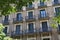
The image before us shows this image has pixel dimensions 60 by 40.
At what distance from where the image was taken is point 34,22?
87.8 feet

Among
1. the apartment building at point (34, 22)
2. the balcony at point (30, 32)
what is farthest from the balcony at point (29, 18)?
the balcony at point (30, 32)

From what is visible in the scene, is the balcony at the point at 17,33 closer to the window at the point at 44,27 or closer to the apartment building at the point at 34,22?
the apartment building at the point at 34,22

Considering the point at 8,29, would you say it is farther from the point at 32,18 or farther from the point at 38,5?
the point at 38,5

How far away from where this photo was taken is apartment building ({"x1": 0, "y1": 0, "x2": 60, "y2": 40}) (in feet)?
84.2

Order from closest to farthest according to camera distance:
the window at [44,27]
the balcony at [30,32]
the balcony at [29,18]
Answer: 1. the window at [44,27]
2. the balcony at [30,32]
3. the balcony at [29,18]

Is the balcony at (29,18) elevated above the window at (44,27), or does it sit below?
above

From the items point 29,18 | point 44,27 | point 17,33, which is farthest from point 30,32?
point 29,18

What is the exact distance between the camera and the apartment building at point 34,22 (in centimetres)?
2566

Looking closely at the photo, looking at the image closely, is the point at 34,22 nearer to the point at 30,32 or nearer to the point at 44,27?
the point at 30,32

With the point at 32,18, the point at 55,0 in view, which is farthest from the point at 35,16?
the point at 55,0

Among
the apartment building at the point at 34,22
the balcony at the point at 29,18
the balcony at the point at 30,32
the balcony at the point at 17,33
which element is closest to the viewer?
the apartment building at the point at 34,22

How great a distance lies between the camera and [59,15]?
8453 mm

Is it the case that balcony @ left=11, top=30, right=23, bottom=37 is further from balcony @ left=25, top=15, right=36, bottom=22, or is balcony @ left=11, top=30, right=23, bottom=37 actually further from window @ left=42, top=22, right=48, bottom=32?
window @ left=42, top=22, right=48, bottom=32

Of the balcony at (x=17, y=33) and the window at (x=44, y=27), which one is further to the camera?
the balcony at (x=17, y=33)
